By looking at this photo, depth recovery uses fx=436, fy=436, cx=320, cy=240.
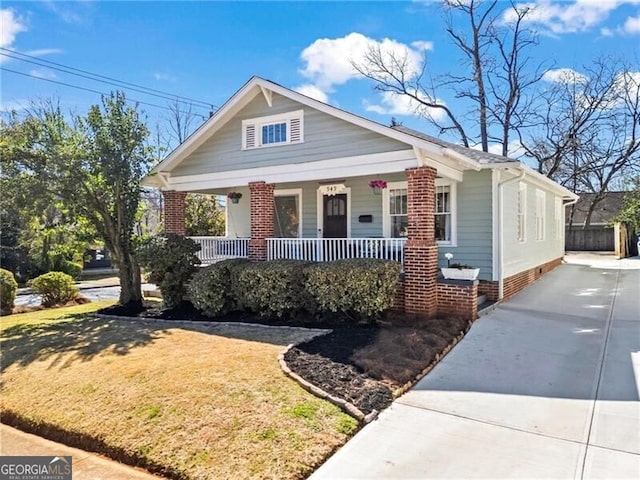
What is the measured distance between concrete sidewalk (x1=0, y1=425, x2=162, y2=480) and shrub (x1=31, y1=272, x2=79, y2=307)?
910cm

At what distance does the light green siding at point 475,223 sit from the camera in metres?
10.2

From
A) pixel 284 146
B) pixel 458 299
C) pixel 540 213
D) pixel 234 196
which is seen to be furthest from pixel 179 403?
pixel 540 213

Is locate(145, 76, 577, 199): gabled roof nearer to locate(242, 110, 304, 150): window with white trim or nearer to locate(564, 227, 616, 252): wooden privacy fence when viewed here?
locate(242, 110, 304, 150): window with white trim

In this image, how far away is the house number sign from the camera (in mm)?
12445

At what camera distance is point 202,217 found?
19.0 metres

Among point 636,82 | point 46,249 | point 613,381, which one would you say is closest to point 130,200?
point 613,381

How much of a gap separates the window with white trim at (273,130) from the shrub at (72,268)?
1505 centimetres

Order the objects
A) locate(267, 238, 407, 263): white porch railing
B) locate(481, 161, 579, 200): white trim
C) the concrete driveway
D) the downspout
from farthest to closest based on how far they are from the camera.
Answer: the downspout, locate(267, 238, 407, 263): white porch railing, locate(481, 161, 579, 200): white trim, the concrete driveway

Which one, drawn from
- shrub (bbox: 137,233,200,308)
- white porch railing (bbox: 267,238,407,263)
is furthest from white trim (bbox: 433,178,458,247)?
shrub (bbox: 137,233,200,308)

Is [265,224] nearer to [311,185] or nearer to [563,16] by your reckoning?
[311,185]

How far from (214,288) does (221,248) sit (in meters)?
3.08

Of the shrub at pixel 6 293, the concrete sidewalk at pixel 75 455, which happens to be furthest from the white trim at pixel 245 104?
the concrete sidewalk at pixel 75 455

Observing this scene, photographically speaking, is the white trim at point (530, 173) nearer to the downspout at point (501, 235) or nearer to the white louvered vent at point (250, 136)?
the downspout at point (501, 235)

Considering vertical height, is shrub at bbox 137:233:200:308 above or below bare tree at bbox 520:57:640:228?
below
